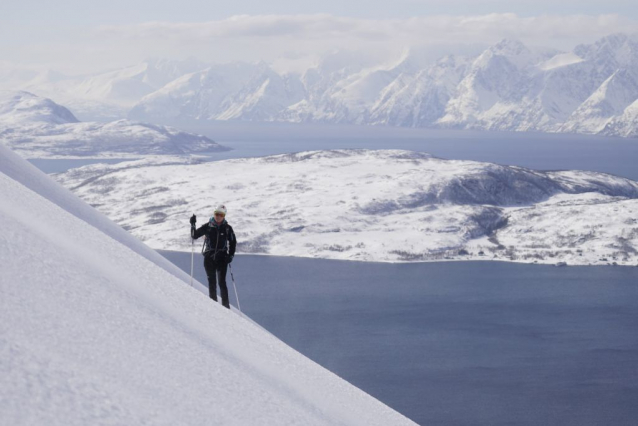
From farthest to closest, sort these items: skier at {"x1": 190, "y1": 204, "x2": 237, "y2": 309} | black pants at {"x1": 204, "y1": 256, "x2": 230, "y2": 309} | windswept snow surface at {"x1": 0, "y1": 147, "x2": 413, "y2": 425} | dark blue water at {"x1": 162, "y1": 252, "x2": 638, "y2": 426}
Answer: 1. dark blue water at {"x1": 162, "y1": 252, "x2": 638, "y2": 426}
2. black pants at {"x1": 204, "y1": 256, "x2": 230, "y2": 309}
3. skier at {"x1": 190, "y1": 204, "x2": 237, "y2": 309}
4. windswept snow surface at {"x1": 0, "y1": 147, "x2": 413, "y2": 425}

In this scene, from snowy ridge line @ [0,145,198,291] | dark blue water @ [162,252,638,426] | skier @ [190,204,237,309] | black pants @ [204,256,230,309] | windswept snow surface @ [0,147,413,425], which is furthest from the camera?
dark blue water @ [162,252,638,426]

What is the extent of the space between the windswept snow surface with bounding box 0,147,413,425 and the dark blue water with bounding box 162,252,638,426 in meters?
60.7

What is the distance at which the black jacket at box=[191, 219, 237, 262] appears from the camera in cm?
2239

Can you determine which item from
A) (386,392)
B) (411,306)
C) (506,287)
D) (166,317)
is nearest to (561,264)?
(506,287)

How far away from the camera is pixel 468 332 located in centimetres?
11100

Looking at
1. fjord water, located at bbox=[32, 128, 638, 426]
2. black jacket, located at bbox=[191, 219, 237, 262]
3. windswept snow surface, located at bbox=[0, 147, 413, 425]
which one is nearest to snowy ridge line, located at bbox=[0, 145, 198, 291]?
black jacket, located at bbox=[191, 219, 237, 262]

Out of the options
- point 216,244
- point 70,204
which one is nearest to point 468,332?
point 70,204

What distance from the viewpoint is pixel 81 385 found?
8.83 m

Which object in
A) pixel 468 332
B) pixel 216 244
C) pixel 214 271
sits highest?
pixel 216 244

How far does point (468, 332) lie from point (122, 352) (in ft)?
342

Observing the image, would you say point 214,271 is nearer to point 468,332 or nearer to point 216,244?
point 216,244

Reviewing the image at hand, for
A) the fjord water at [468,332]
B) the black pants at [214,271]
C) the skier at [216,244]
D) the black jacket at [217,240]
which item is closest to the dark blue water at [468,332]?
the fjord water at [468,332]

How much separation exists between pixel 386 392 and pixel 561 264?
10314 cm

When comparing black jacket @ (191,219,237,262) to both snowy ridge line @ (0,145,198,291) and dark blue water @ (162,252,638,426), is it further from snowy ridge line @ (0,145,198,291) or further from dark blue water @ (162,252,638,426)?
dark blue water @ (162,252,638,426)
